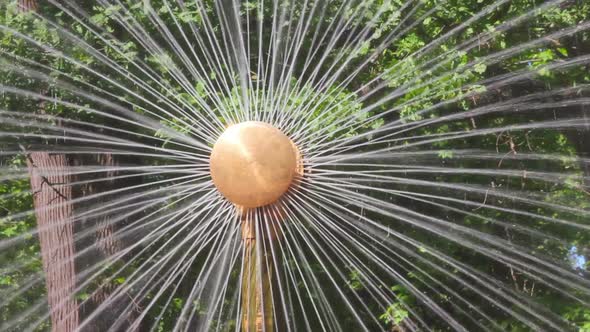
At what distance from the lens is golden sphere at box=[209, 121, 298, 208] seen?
3.06m

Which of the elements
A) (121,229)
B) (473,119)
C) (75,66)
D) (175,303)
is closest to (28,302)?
(175,303)

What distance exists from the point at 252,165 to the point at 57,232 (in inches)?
107

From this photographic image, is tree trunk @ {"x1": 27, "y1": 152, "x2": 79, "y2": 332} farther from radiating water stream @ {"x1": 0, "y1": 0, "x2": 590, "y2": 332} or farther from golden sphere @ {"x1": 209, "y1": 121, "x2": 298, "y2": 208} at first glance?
golden sphere @ {"x1": 209, "y1": 121, "x2": 298, "y2": 208}

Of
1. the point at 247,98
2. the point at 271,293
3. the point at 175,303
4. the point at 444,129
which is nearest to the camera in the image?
the point at 271,293

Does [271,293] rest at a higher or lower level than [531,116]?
lower

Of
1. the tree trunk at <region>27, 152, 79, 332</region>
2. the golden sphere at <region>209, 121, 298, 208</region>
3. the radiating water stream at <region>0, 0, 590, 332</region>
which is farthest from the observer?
the tree trunk at <region>27, 152, 79, 332</region>

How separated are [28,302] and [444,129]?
3501mm

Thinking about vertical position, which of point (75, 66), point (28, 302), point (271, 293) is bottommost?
point (28, 302)

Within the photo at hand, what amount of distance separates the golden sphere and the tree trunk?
98.3 inches

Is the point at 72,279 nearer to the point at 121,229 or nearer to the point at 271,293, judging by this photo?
the point at 121,229

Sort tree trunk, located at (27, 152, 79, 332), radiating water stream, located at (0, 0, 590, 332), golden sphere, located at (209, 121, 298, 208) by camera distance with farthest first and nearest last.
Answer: tree trunk, located at (27, 152, 79, 332) → radiating water stream, located at (0, 0, 590, 332) → golden sphere, located at (209, 121, 298, 208)

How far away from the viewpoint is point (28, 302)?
21.7ft

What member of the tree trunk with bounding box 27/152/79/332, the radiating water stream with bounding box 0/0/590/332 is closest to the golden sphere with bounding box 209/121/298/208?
the radiating water stream with bounding box 0/0/590/332

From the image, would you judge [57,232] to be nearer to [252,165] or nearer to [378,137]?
[378,137]
